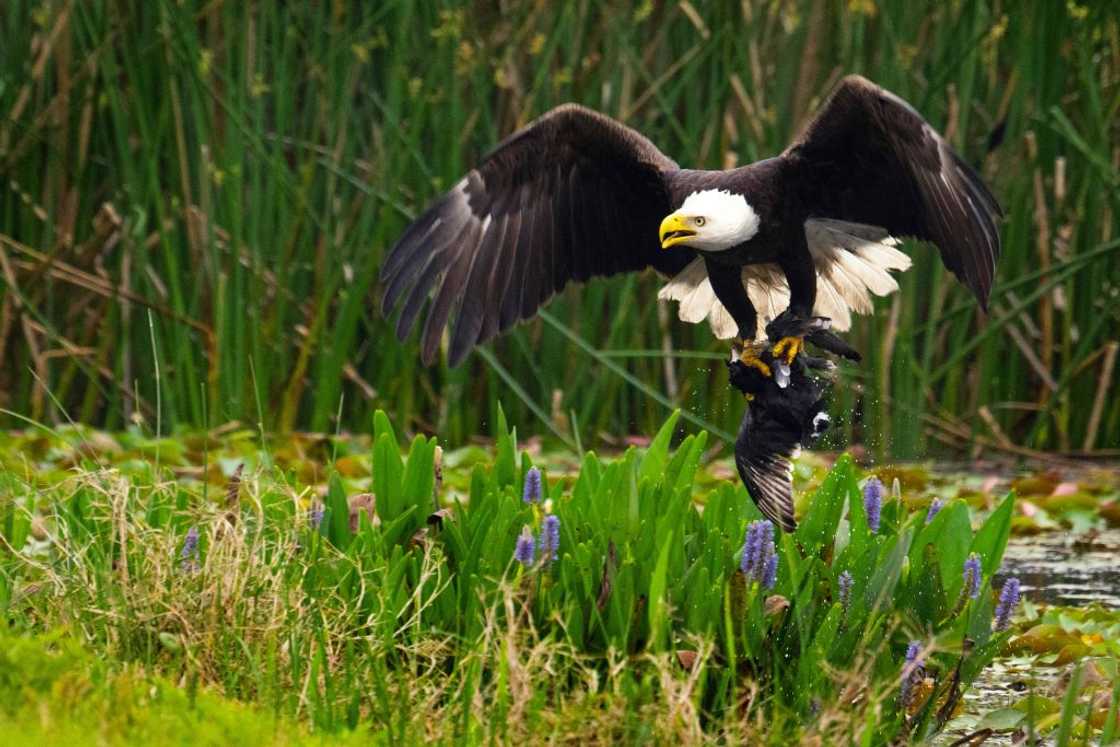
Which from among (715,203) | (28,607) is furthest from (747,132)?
(28,607)

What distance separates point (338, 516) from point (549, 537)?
43 cm

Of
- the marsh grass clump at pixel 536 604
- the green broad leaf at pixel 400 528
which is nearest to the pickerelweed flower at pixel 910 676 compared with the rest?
the marsh grass clump at pixel 536 604

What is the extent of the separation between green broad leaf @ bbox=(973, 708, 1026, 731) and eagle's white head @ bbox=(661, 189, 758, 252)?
1050mm

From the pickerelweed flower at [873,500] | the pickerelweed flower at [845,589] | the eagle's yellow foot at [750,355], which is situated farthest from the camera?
the eagle's yellow foot at [750,355]

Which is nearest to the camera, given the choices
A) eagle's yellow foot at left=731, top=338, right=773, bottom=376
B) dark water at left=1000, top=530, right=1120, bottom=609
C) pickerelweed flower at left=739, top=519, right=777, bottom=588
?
pickerelweed flower at left=739, top=519, right=777, bottom=588

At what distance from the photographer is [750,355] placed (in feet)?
10.4

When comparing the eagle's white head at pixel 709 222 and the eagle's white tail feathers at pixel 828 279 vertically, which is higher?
the eagle's white head at pixel 709 222

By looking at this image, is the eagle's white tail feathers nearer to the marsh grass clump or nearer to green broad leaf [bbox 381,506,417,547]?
the marsh grass clump

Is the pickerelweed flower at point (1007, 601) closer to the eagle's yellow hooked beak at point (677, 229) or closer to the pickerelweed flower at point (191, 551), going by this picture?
the eagle's yellow hooked beak at point (677, 229)

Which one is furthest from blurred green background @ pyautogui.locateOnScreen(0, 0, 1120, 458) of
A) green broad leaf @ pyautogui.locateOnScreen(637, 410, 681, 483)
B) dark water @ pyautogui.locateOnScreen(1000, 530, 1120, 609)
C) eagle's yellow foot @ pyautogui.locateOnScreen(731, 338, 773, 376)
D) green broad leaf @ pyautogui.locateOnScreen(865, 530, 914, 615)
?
green broad leaf @ pyautogui.locateOnScreen(865, 530, 914, 615)

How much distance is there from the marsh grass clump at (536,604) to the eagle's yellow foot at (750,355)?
273mm

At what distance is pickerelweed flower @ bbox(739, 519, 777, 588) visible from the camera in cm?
256

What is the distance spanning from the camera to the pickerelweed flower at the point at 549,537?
2613 mm

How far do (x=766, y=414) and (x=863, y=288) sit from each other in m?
0.99
